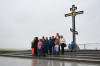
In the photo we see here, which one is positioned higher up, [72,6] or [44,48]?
[72,6]

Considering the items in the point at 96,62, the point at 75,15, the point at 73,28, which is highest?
the point at 75,15

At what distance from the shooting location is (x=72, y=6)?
24.0 m

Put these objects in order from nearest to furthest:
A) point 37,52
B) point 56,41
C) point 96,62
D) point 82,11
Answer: point 96,62
point 56,41
point 37,52
point 82,11

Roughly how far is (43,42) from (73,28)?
26.4ft

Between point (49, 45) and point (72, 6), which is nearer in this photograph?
point (49, 45)

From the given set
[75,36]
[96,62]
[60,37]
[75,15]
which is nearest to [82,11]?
[75,15]

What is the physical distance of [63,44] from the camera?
1614 cm

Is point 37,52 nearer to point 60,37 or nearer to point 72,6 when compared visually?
point 60,37

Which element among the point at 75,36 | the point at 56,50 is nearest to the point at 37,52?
the point at 56,50

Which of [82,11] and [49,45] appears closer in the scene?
[49,45]

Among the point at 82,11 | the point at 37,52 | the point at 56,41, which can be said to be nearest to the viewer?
the point at 56,41

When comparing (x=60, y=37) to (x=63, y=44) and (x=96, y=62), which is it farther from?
(x=96, y=62)

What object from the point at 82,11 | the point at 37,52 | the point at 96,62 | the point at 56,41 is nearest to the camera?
the point at 96,62

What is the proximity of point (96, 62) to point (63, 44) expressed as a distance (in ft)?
20.5
